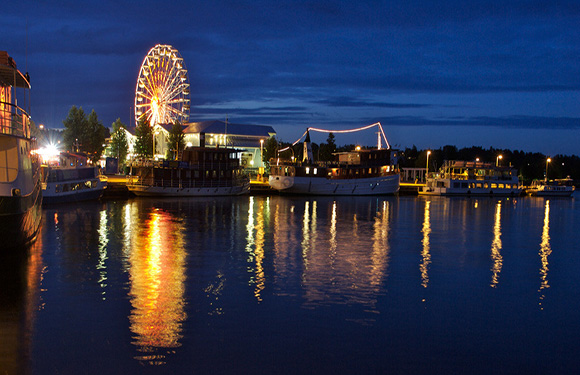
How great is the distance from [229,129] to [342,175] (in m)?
36.5

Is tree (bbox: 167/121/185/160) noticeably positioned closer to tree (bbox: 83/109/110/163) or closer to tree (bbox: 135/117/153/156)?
tree (bbox: 135/117/153/156)

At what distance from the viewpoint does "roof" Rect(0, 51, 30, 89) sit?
26.1 metres

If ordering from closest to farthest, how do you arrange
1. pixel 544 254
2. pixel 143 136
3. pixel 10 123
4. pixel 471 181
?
pixel 10 123 → pixel 544 254 → pixel 471 181 → pixel 143 136

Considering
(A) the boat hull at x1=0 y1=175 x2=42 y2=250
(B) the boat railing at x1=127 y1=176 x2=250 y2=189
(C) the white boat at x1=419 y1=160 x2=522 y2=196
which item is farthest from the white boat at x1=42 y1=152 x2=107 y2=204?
(C) the white boat at x1=419 y1=160 x2=522 y2=196

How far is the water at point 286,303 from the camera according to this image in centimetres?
1372

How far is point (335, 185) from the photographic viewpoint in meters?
82.8

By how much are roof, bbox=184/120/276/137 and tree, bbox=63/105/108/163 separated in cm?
1956

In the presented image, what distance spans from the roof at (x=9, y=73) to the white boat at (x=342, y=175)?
51232 mm

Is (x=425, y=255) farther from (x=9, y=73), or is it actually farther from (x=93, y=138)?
(x=93, y=138)

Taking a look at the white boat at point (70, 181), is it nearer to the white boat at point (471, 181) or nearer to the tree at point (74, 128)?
the tree at point (74, 128)

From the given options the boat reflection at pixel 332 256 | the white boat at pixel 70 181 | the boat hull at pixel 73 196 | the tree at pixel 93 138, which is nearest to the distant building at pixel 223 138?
the tree at pixel 93 138

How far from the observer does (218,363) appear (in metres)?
13.3

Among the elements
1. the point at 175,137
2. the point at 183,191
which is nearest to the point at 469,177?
the point at 175,137

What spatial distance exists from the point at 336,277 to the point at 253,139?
91.5 m
